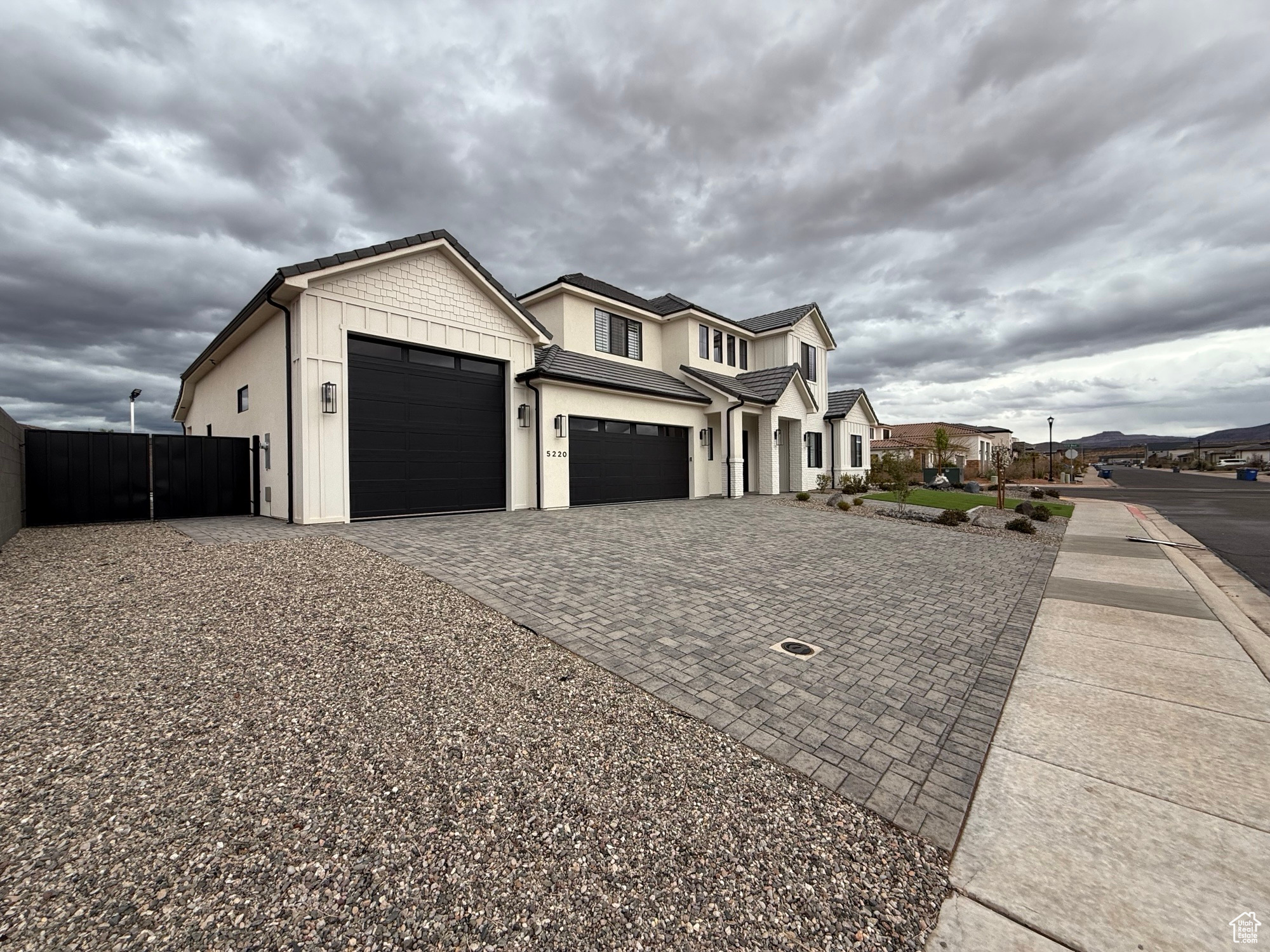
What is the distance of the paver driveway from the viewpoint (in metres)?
2.96

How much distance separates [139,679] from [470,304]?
1087 centimetres

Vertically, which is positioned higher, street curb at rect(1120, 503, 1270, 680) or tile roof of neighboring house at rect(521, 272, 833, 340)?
tile roof of neighboring house at rect(521, 272, 833, 340)

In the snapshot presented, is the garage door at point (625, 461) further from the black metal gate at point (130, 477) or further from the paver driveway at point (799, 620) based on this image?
the black metal gate at point (130, 477)

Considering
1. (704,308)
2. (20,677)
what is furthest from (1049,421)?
(20,677)

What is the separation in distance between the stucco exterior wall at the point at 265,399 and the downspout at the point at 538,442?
18.6ft

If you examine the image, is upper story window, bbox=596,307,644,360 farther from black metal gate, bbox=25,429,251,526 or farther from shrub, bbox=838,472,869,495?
black metal gate, bbox=25,429,251,526

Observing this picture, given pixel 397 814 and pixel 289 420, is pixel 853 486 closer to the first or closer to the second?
pixel 289 420

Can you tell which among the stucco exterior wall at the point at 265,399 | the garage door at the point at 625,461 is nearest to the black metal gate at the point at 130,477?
the stucco exterior wall at the point at 265,399

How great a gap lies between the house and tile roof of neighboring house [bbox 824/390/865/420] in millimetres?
5527

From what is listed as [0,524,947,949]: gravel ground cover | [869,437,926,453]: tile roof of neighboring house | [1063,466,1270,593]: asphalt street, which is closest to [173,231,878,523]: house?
[0,524,947,949]: gravel ground cover

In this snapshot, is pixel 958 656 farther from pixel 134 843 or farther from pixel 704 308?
pixel 704 308

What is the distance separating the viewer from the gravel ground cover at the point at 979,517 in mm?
11484

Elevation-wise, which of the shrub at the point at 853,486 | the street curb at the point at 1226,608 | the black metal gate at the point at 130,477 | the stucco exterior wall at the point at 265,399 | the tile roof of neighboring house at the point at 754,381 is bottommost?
the street curb at the point at 1226,608

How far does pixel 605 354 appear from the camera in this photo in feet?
60.2
